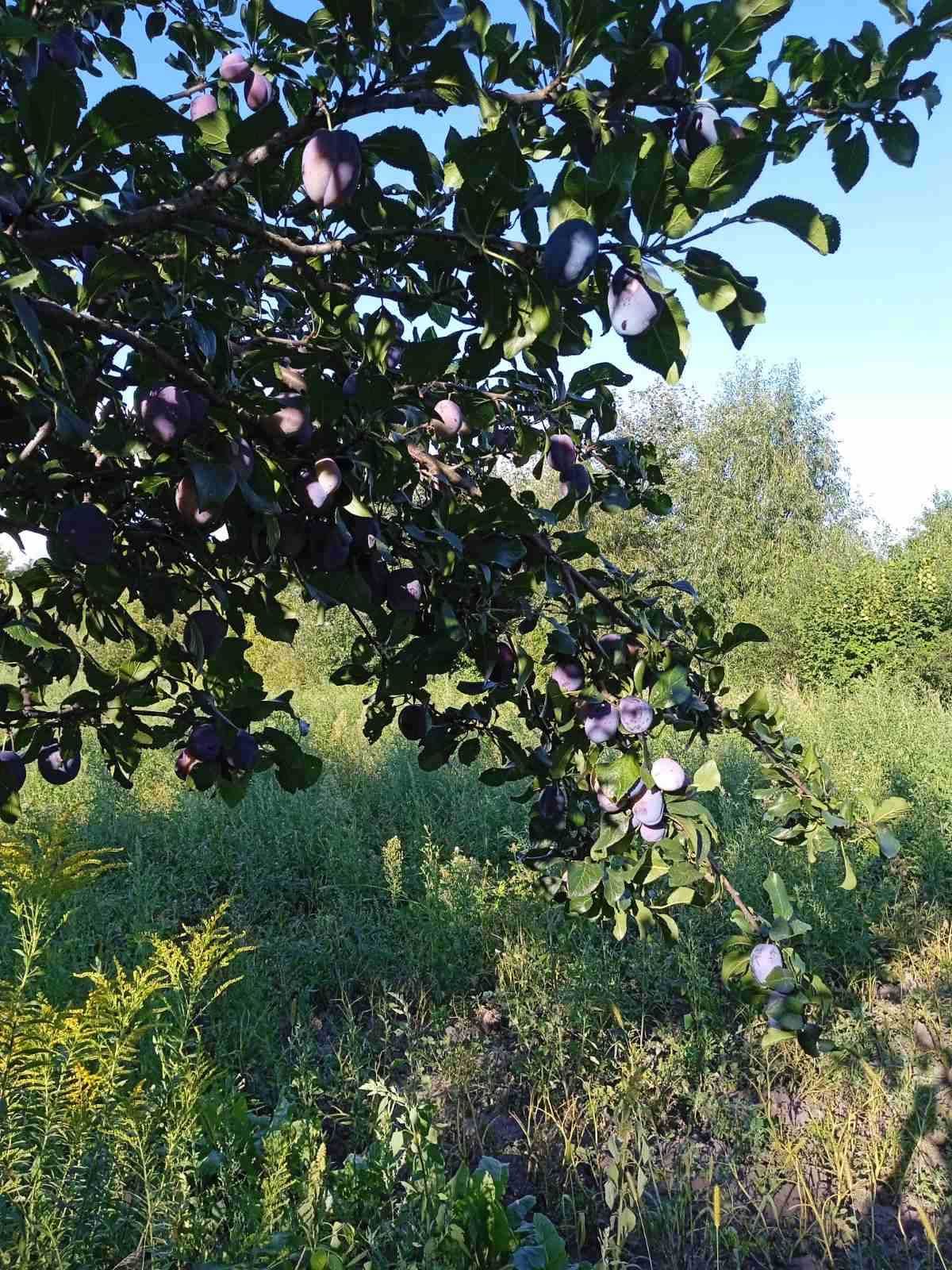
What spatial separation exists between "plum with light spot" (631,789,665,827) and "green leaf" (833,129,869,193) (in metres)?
0.62

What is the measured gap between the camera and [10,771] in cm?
123

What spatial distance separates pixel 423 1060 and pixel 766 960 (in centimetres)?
190

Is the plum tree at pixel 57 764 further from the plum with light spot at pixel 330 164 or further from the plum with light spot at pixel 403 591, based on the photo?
the plum with light spot at pixel 330 164

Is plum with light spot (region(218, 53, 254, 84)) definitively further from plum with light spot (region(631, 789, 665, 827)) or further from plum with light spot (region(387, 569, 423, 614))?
plum with light spot (region(631, 789, 665, 827))

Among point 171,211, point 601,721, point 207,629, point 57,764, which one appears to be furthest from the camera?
point 57,764

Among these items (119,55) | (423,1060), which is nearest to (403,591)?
(119,55)

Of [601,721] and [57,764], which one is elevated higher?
[57,764]

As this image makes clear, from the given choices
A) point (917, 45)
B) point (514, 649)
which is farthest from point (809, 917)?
point (917, 45)

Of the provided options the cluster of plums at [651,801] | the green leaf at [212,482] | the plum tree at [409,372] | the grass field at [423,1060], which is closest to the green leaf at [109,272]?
the plum tree at [409,372]

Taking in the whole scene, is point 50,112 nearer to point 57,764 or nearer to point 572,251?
point 572,251

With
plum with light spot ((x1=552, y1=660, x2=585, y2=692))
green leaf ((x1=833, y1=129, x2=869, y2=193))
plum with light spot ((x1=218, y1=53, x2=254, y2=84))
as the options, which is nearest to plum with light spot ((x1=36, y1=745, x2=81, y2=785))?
plum with light spot ((x1=552, y1=660, x2=585, y2=692))

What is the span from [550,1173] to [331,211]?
7.86 feet

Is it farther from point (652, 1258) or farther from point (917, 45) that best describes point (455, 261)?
point (652, 1258)

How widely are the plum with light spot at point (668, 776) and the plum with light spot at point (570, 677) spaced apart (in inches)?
5.5
